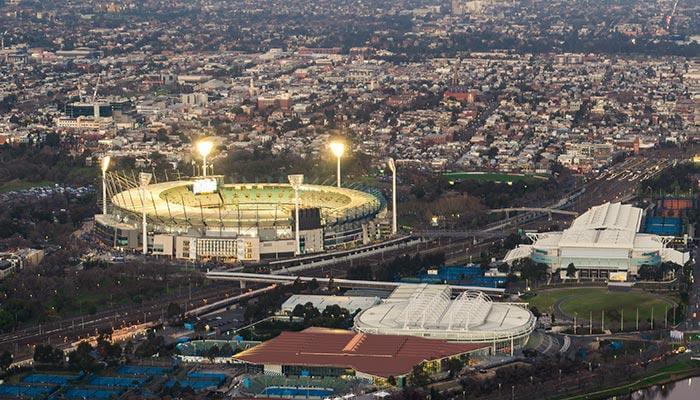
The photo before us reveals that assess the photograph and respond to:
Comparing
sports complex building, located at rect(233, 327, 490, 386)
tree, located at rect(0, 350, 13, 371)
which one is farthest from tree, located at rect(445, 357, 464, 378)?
tree, located at rect(0, 350, 13, 371)

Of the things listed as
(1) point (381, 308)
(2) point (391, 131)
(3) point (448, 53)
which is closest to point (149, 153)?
(2) point (391, 131)

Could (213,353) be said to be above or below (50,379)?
above

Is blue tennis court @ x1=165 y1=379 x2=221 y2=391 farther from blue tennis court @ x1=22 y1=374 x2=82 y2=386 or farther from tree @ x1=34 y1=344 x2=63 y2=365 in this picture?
tree @ x1=34 y1=344 x2=63 y2=365

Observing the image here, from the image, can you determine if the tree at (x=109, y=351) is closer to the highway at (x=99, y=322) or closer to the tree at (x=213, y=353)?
the highway at (x=99, y=322)

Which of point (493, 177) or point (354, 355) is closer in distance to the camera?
point (354, 355)

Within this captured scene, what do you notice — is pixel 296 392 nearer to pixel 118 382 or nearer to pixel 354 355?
pixel 354 355

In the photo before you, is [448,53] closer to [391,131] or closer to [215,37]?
[215,37]

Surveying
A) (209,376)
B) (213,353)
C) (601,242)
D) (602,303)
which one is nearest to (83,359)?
(213,353)
